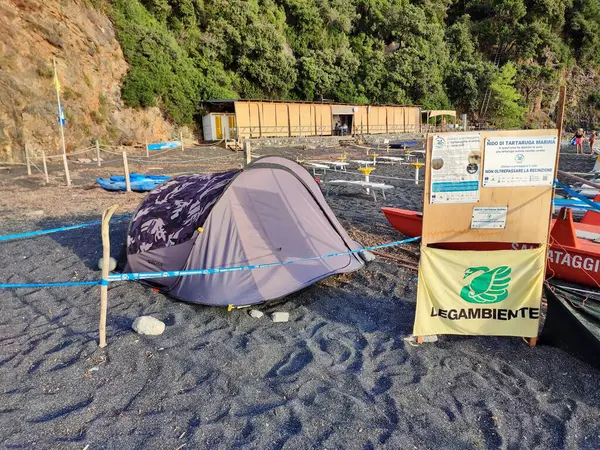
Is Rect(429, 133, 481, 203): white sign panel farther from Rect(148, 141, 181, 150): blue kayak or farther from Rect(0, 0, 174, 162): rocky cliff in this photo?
Rect(148, 141, 181, 150): blue kayak

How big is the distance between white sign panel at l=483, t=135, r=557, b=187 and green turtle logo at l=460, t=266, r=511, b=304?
78cm

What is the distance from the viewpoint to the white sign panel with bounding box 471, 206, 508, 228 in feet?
11.2

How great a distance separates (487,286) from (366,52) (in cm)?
4845

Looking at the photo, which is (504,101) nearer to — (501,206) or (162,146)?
(162,146)

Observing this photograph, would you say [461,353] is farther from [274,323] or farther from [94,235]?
[94,235]

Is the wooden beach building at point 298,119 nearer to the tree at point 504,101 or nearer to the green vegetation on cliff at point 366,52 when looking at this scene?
the green vegetation on cliff at point 366,52

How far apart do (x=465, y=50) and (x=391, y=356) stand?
62159 millimetres

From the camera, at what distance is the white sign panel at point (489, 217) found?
3.41 meters

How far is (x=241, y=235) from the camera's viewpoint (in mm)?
4703

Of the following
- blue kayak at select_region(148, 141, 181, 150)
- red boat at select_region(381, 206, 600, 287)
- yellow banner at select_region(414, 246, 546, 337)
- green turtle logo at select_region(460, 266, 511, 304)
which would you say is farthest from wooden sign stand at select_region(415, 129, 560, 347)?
blue kayak at select_region(148, 141, 181, 150)

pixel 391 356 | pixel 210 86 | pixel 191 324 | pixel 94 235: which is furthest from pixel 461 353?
pixel 210 86

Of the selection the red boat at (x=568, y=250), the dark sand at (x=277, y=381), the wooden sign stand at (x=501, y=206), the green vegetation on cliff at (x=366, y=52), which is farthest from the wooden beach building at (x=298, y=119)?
the wooden sign stand at (x=501, y=206)

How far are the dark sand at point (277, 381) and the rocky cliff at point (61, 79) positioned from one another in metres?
19.1

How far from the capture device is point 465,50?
55.5 metres
